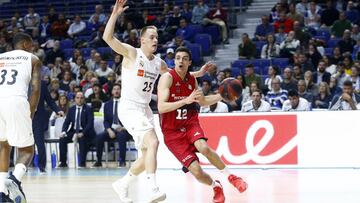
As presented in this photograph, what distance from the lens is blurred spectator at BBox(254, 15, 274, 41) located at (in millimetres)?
21078

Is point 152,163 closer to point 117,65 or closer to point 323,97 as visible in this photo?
point 323,97

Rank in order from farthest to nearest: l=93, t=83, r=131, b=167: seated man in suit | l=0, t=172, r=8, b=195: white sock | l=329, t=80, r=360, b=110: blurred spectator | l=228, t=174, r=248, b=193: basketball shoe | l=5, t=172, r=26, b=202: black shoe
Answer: l=93, t=83, r=131, b=167: seated man in suit, l=329, t=80, r=360, b=110: blurred spectator, l=228, t=174, r=248, b=193: basketball shoe, l=0, t=172, r=8, b=195: white sock, l=5, t=172, r=26, b=202: black shoe

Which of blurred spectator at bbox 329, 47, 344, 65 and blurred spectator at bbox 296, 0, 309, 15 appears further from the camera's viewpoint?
blurred spectator at bbox 296, 0, 309, 15

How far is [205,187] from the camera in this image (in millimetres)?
11328

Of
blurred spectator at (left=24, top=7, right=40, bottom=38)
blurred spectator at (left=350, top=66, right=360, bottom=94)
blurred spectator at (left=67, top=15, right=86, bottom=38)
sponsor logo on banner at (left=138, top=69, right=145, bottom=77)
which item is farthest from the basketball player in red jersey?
blurred spectator at (left=24, top=7, right=40, bottom=38)

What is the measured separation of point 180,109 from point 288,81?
8.68 metres

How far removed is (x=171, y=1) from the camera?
24.6 metres

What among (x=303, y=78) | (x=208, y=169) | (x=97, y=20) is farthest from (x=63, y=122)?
(x=97, y=20)

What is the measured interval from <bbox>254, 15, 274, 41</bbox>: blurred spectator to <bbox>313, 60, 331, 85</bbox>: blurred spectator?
2978 mm

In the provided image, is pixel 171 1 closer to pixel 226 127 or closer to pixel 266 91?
pixel 266 91

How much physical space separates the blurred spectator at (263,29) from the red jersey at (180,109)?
39.0ft

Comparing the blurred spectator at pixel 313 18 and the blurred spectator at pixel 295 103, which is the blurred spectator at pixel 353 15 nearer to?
the blurred spectator at pixel 313 18

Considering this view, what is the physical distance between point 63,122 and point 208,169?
4.03 m

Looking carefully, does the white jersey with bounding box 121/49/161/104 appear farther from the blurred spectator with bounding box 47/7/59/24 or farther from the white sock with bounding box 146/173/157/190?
the blurred spectator with bounding box 47/7/59/24
